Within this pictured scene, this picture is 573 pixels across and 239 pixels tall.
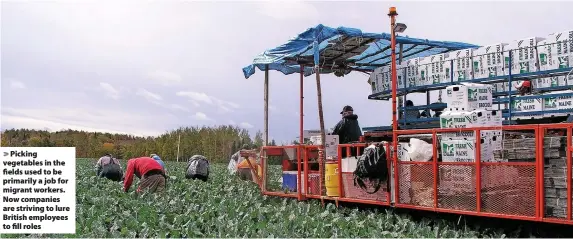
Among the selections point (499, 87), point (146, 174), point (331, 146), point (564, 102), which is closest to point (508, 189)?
point (564, 102)

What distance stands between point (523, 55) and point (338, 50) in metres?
4.11

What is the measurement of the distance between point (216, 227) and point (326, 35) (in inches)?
169

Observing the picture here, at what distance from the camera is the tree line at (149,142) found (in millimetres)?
41281

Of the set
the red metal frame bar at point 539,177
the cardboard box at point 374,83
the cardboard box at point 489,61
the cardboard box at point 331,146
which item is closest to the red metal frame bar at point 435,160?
the red metal frame bar at point 539,177

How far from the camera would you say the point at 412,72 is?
36.1 feet

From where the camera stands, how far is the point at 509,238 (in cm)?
809

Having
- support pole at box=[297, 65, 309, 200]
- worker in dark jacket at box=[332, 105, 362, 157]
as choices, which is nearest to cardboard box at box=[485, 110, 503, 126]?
worker in dark jacket at box=[332, 105, 362, 157]

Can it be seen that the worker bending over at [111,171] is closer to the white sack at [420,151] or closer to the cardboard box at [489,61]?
the white sack at [420,151]

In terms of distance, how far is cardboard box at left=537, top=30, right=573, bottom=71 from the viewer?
29.5 ft

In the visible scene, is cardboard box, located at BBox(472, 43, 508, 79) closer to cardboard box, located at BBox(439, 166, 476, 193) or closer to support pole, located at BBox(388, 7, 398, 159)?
support pole, located at BBox(388, 7, 398, 159)

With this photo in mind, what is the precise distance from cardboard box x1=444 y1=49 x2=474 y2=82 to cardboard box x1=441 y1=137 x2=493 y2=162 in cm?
218

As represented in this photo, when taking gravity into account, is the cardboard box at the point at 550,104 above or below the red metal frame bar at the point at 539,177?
above

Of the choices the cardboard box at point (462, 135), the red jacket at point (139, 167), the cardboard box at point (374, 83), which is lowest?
the red jacket at point (139, 167)

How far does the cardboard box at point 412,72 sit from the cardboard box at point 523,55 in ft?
5.61
